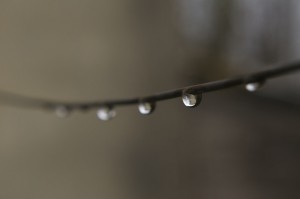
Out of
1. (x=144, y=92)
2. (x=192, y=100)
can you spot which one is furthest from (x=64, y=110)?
(x=144, y=92)

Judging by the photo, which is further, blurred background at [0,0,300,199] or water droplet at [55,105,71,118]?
blurred background at [0,0,300,199]

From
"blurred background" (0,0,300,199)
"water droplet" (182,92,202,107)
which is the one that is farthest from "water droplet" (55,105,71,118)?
"blurred background" (0,0,300,199)

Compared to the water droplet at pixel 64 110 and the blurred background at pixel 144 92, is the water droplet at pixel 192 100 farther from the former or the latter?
the blurred background at pixel 144 92

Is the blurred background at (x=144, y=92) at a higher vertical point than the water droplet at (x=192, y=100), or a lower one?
higher

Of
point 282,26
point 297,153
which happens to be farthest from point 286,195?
point 282,26

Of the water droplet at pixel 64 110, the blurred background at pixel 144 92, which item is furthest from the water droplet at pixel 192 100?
the blurred background at pixel 144 92

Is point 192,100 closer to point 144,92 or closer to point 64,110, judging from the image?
point 64,110

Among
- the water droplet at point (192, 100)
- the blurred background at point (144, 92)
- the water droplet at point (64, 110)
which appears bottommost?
the water droplet at point (192, 100)

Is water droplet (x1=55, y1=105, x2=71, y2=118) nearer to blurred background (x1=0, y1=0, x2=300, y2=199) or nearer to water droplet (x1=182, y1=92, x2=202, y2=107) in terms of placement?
water droplet (x1=182, y1=92, x2=202, y2=107)
